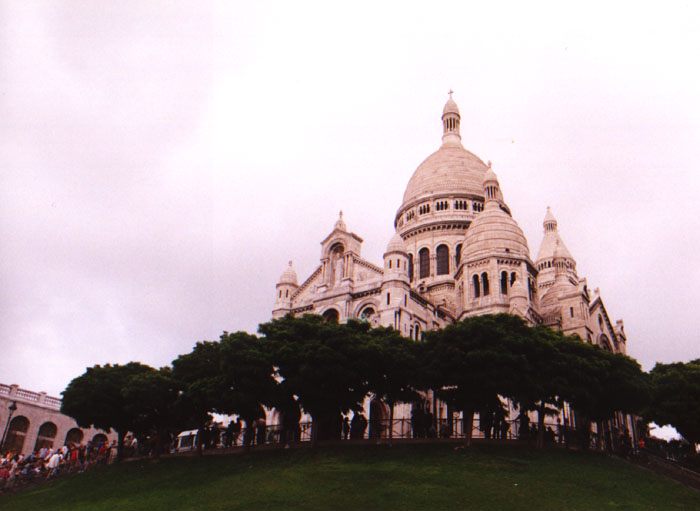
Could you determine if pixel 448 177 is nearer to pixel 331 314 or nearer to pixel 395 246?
pixel 395 246

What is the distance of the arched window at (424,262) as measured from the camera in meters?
67.7

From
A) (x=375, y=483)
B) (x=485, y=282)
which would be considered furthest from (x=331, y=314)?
(x=375, y=483)

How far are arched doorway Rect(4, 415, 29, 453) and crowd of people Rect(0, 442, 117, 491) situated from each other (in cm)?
1412

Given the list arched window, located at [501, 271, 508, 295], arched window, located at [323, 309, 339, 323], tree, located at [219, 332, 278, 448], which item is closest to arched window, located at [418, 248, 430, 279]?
arched window, located at [501, 271, 508, 295]

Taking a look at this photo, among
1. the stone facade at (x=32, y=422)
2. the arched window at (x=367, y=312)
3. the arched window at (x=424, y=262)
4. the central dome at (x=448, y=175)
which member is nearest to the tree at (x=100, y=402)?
the stone facade at (x=32, y=422)

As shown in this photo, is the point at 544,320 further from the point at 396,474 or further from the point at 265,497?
the point at 265,497

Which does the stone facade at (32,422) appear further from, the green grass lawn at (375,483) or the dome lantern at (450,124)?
the dome lantern at (450,124)

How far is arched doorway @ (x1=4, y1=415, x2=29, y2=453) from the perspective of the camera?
51094mm

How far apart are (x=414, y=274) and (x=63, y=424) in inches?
1420

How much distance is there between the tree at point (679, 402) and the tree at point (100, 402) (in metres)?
35.5

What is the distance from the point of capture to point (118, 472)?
3400cm

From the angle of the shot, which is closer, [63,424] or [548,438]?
[548,438]

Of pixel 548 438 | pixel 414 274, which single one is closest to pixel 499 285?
pixel 414 274

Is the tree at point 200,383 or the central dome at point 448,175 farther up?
the central dome at point 448,175
